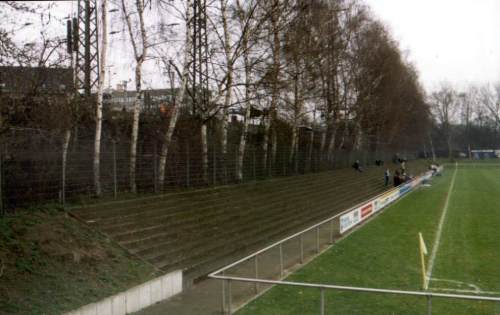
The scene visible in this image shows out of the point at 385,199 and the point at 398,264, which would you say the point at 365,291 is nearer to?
the point at 398,264

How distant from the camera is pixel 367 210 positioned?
22.3 metres

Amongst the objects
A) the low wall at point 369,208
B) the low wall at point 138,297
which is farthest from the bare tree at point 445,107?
the low wall at point 138,297

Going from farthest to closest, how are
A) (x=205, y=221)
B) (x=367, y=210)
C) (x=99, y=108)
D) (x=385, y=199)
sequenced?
(x=385, y=199), (x=367, y=210), (x=205, y=221), (x=99, y=108)

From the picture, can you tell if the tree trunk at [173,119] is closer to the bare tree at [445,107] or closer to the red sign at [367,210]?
the red sign at [367,210]

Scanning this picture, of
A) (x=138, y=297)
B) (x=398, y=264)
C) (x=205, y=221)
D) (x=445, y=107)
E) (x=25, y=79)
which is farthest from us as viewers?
(x=445, y=107)

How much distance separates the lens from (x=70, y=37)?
400 inches

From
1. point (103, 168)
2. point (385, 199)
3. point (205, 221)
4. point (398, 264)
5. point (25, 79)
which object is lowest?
point (398, 264)

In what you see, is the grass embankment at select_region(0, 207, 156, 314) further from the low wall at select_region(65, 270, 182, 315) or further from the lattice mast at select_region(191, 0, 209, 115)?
the lattice mast at select_region(191, 0, 209, 115)

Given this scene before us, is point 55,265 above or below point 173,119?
below

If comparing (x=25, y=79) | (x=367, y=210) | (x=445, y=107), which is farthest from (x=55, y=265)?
(x=445, y=107)

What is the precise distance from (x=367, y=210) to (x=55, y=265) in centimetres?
1636

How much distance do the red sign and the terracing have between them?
1752mm

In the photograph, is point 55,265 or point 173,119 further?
point 173,119

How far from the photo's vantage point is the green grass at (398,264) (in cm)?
731
